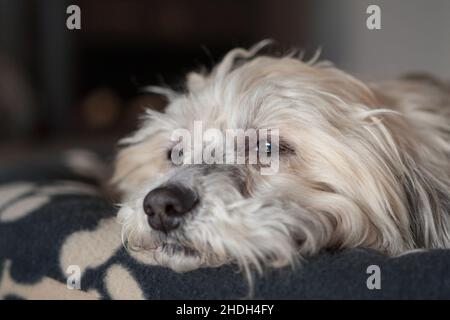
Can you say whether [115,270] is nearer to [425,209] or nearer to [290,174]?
[290,174]

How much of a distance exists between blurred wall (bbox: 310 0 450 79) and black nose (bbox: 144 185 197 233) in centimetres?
352

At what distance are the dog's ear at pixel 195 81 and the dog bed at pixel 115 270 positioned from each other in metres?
0.37

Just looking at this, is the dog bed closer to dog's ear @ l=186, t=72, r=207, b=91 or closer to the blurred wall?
dog's ear @ l=186, t=72, r=207, b=91

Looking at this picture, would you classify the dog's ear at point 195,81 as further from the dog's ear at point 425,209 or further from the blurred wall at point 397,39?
the blurred wall at point 397,39

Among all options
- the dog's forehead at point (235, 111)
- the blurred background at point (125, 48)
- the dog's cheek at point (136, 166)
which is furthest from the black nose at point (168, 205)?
the blurred background at point (125, 48)

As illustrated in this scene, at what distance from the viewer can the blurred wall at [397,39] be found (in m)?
4.98

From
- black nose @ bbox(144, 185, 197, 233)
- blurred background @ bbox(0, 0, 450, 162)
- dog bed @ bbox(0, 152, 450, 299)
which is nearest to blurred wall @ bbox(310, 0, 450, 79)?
blurred background @ bbox(0, 0, 450, 162)

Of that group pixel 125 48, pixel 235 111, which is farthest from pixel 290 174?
pixel 125 48

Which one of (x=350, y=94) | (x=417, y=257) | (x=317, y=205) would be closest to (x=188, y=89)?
(x=350, y=94)

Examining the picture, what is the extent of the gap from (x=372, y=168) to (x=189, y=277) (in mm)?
436

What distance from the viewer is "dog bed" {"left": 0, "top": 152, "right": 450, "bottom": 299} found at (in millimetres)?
1072

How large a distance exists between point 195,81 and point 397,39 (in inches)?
150

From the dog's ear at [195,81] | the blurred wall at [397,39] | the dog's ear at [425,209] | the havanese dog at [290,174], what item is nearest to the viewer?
the havanese dog at [290,174]

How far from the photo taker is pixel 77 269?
4.36 feet
